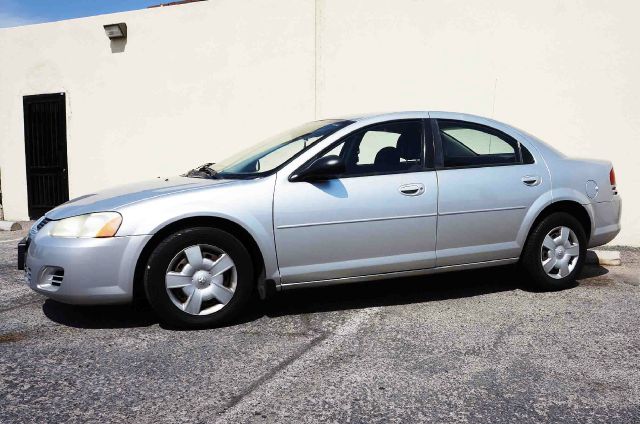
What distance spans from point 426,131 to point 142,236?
2.31 m

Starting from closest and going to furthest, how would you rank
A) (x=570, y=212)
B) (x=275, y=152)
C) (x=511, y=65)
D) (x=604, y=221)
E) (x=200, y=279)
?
(x=200, y=279)
(x=275, y=152)
(x=570, y=212)
(x=604, y=221)
(x=511, y=65)

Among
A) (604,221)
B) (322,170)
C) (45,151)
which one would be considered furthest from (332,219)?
(45,151)

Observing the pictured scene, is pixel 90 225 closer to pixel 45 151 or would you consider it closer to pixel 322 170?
pixel 322 170

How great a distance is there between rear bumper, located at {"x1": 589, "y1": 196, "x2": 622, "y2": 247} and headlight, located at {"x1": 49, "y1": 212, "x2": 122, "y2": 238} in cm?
387

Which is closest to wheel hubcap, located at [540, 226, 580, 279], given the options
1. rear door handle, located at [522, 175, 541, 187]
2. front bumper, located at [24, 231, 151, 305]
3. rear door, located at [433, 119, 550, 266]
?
rear door, located at [433, 119, 550, 266]

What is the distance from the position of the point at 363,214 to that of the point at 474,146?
1.22 m

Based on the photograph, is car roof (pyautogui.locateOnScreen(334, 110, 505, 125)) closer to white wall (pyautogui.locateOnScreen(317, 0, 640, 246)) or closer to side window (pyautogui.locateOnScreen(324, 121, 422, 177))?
side window (pyautogui.locateOnScreen(324, 121, 422, 177))

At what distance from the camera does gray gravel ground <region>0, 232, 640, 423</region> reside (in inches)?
110

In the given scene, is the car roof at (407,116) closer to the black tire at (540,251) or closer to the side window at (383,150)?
the side window at (383,150)

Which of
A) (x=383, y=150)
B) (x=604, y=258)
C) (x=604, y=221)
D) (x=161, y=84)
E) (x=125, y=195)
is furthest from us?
(x=161, y=84)

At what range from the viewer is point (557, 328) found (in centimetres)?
404

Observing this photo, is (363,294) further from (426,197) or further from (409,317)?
(426,197)

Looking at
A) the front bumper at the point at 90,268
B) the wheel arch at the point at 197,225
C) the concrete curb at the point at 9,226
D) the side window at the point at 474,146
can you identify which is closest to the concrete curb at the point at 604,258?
the side window at the point at 474,146

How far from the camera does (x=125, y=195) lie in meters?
4.12
